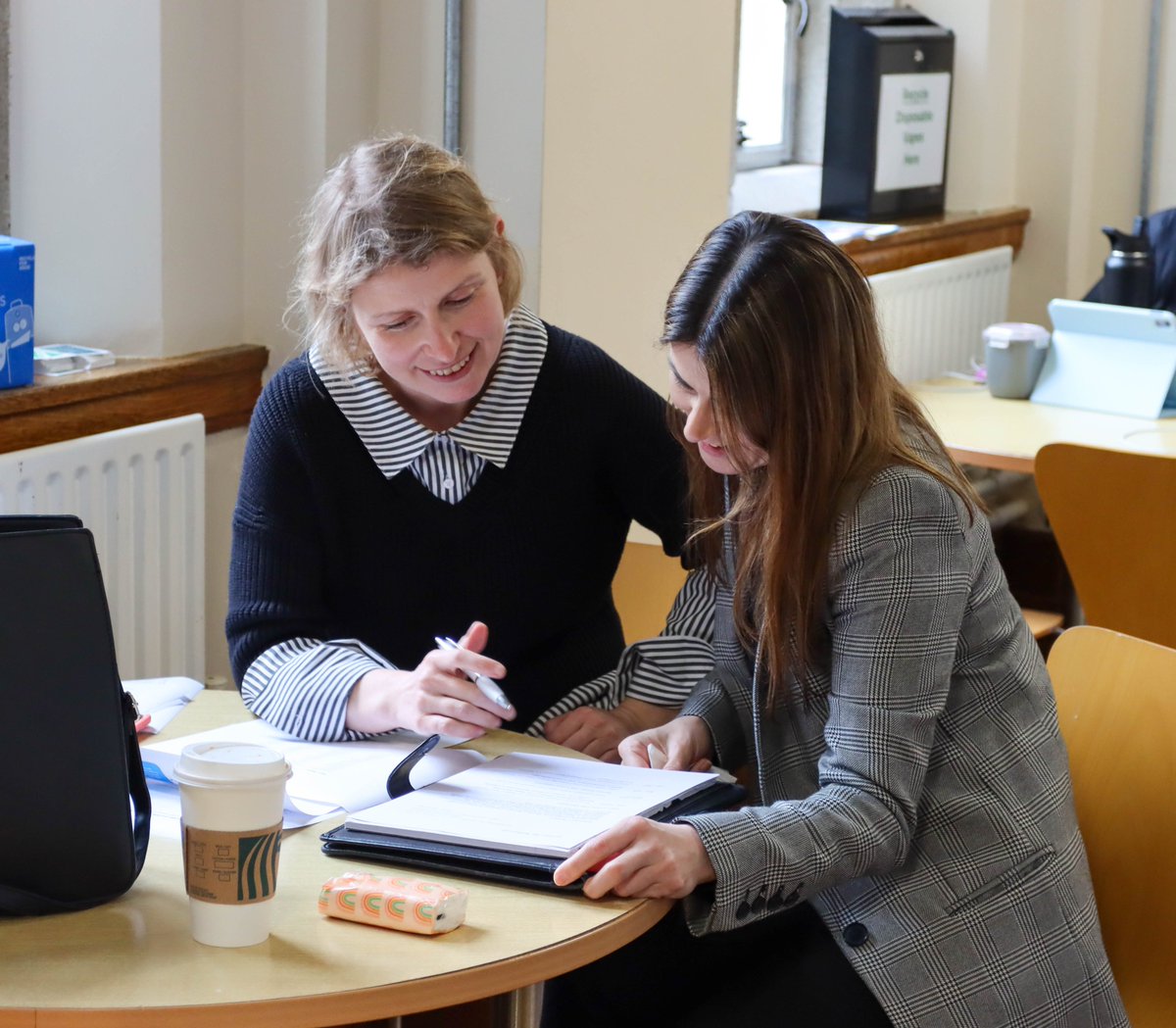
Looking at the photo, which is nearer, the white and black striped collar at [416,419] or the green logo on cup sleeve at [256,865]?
the green logo on cup sleeve at [256,865]

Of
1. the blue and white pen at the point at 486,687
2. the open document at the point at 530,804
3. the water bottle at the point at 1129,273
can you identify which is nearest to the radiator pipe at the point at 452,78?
the blue and white pen at the point at 486,687

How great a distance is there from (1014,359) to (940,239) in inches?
23.9

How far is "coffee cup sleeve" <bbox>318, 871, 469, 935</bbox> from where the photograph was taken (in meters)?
1.04

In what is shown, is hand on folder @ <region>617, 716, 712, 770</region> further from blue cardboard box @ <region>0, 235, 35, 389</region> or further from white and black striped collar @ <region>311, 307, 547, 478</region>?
blue cardboard box @ <region>0, 235, 35, 389</region>

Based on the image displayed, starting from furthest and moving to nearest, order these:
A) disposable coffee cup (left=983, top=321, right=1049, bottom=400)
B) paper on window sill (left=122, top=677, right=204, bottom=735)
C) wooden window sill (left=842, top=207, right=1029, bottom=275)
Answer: wooden window sill (left=842, top=207, right=1029, bottom=275) < disposable coffee cup (left=983, top=321, right=1049, bottom=400) < paper on window sill (left=122, top=677, right=204, bottom=735)

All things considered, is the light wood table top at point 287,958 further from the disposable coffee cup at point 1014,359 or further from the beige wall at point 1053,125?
the beige wall at point 1053,125

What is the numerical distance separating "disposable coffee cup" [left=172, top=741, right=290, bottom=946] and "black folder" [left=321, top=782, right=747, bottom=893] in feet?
0.46

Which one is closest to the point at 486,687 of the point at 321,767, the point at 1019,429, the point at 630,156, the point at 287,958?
the point at 321,767

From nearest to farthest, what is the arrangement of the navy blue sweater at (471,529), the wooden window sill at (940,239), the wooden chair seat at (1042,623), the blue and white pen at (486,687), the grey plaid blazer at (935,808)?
the grey plaid blazer at (935,808) < the blue and white pen at (486,687) < the navy blue sweater at (471,529) < the wooden chair seat at (1042,623) < the wooden window sill at (940,239)

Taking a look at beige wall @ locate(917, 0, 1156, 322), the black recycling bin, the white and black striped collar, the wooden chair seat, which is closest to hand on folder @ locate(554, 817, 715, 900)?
the white and black striped collar

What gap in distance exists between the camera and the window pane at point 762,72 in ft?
12.5

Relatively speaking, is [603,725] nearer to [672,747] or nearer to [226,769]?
[672,747]

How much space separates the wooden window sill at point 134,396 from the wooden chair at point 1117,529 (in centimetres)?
123

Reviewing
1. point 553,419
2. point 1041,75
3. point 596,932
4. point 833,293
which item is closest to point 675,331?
point 833,293
